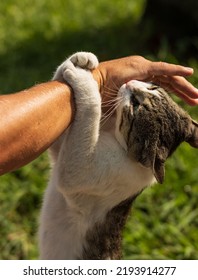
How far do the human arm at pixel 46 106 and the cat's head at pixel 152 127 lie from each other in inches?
4.3

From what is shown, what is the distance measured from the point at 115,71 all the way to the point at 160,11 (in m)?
4.90

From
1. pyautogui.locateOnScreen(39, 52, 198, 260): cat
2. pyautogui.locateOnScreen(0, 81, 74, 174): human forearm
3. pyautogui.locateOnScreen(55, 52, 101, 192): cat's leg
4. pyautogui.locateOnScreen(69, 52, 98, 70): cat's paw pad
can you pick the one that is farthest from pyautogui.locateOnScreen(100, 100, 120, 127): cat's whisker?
pyautogui.locateOnScreen(0, 81, 74, 174): human forearm

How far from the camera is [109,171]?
4.04 meters

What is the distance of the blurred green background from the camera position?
5.27m

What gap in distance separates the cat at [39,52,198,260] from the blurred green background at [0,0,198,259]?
100 cm

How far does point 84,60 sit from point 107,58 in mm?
4597

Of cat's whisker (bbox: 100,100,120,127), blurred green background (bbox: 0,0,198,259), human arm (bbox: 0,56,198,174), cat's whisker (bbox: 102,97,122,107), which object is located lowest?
blurred green background (bbox: 0,0,198,259)

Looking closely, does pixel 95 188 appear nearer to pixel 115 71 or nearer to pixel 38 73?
pixel 115 71

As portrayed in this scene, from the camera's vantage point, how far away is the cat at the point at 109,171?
396 centimetres

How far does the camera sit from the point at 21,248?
527 cm

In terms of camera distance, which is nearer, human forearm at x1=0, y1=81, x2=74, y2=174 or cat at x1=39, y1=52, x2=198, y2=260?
human forearm at x1=0, y1=81, x2=74, y2=174

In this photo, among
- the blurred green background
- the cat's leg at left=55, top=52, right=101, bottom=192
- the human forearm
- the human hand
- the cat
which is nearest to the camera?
the human forearm

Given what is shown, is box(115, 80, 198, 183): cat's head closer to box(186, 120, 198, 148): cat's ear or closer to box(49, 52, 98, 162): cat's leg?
box(186, 120, 198, 148): cat's ear

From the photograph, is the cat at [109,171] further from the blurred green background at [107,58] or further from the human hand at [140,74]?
the blurred green background at [107,58]
